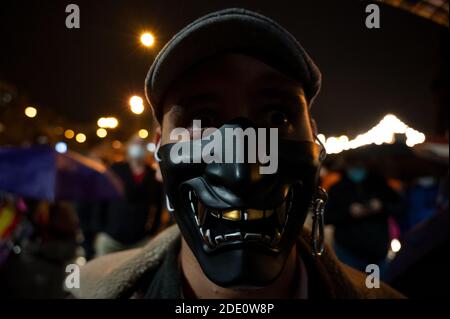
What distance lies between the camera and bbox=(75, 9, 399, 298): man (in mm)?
833

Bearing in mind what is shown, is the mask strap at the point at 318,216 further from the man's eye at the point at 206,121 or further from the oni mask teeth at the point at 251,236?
the man's eye at the point at 206,121

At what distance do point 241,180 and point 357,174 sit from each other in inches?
62.3

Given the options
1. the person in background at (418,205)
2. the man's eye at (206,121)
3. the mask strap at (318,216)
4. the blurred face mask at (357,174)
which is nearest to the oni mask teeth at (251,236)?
the mask strap at (318,216)

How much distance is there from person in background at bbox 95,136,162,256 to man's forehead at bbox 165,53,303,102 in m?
2.43

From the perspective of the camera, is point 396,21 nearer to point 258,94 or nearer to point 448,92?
point 258,94

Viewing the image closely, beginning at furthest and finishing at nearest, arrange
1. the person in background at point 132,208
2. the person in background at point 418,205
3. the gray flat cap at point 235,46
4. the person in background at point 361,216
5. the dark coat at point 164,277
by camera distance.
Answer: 1. the person in background at point 418,205
2. the person in background at point 132,208
3. the person in background at point 361,216
4. the dark coat at point 164,277
5. the gray flat cap at point 235,46

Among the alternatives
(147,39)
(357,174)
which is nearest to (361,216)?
(357,174)

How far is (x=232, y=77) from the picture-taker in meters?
0.91

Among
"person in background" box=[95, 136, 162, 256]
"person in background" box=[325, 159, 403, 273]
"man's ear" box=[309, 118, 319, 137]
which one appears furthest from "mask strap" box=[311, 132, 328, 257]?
"person in background" box=[95, 136, 162, 256]

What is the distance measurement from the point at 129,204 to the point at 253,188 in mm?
2780

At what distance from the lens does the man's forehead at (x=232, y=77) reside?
90 cm

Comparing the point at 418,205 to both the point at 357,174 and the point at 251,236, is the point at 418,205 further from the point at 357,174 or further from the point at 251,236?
the point at 251,236

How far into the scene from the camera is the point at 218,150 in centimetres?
83

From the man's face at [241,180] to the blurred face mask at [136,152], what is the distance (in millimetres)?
2454
